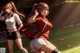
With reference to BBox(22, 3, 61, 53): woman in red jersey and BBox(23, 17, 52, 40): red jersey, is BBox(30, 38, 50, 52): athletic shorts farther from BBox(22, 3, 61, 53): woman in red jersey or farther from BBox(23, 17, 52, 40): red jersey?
BBox(23, 17, 52, 40): red jersey

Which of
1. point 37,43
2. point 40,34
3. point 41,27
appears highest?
point 41,27

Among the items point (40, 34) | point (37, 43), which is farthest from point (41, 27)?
point (37, 43)

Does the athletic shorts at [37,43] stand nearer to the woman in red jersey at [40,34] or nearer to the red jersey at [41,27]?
the woman in red jersey at [40,34]

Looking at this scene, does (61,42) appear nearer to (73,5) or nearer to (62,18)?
(62,18)

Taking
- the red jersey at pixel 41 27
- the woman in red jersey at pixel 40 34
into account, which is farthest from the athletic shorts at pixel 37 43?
the red jersey at pixel 41 27

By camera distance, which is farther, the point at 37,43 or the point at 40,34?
the point at 40,34

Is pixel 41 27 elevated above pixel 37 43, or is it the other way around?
pixel 41 27

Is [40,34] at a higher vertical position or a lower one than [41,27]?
lower

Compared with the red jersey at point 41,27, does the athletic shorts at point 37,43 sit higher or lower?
lower

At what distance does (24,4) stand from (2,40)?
325 inches

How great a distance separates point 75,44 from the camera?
1547 cm

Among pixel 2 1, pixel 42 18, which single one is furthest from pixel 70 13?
pixel 42 18

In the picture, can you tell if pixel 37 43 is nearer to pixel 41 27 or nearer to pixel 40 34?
pixel 40 34

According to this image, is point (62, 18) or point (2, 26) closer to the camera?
point (2, 26)
